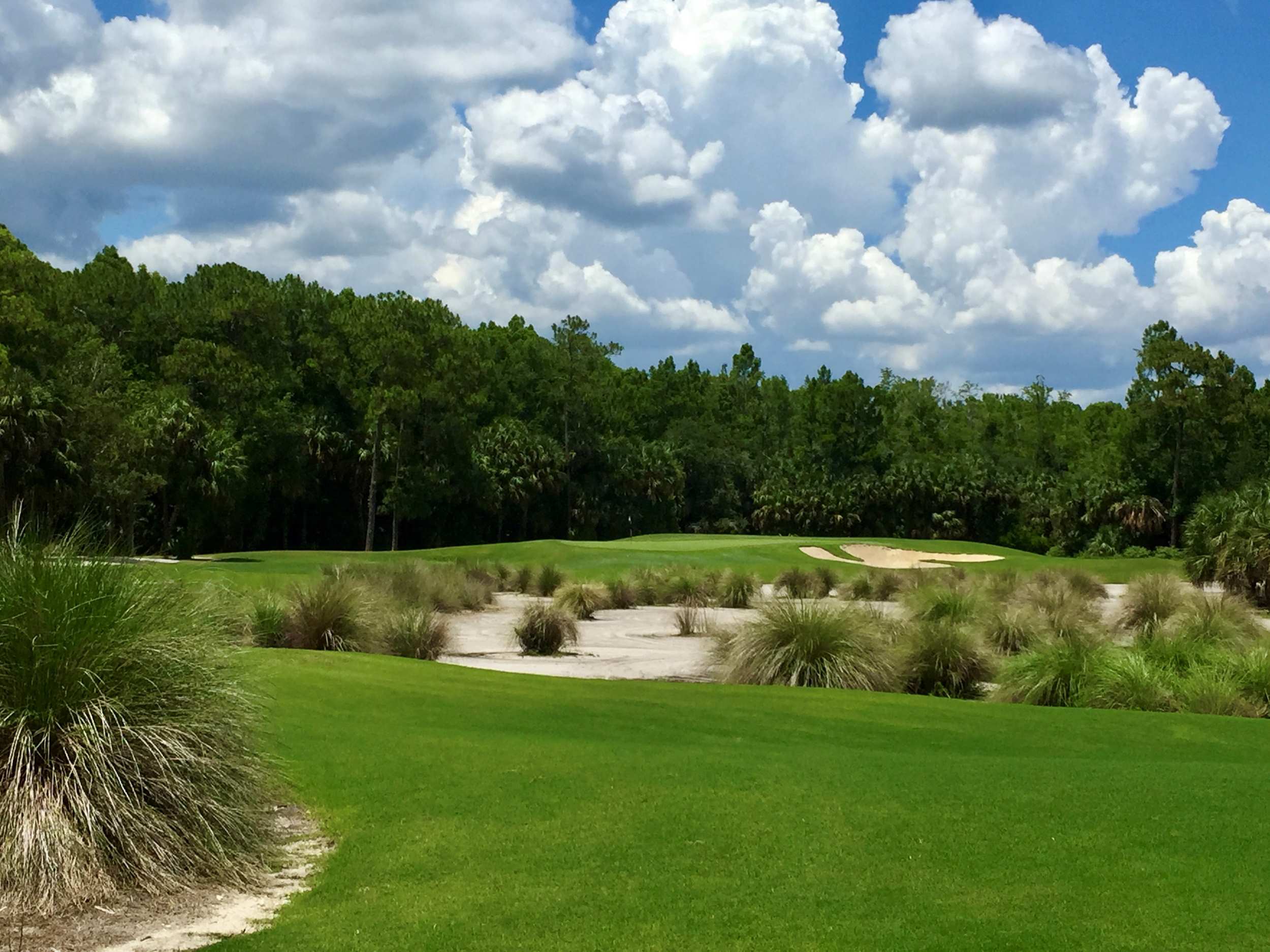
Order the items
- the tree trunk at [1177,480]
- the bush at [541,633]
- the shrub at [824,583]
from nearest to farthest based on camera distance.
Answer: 1. the bush at [541,633]
2. the shrub at [824,583]
3. the tree trunk at [1177,480]

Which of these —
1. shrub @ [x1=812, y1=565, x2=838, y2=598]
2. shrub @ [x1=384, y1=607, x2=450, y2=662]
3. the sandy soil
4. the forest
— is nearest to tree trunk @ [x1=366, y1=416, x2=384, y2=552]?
the forest

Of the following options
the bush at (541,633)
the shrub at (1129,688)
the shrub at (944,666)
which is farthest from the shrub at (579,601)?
the shrub at (1129,688)

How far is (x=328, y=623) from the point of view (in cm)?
1667

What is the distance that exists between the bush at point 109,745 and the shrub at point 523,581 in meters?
24.6

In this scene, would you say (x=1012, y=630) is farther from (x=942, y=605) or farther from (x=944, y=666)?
(x=944, y=666)

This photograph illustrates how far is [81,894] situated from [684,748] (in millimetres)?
4521

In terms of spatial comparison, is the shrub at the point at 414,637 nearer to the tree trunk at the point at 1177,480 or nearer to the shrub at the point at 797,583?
the shrub at the point at 797,583

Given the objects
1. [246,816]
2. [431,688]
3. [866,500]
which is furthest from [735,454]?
[246,816]

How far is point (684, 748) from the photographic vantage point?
9.02 meters

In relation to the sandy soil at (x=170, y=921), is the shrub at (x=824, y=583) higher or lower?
higher

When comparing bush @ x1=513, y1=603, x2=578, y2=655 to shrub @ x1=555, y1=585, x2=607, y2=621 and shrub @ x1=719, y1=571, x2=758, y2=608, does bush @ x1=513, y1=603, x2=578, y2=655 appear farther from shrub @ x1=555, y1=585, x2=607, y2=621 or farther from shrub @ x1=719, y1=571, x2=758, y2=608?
shrub @ x1=719, y1=571, x2=758, y2=608

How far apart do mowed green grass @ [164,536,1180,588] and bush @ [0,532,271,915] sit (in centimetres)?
2489

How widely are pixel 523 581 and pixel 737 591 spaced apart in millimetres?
6236

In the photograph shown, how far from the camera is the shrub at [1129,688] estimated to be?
13.0m
